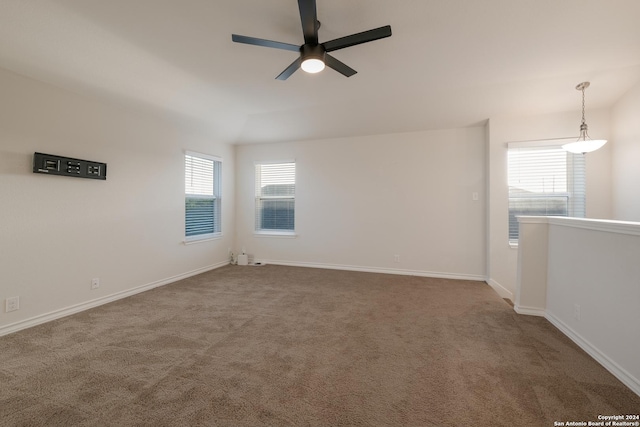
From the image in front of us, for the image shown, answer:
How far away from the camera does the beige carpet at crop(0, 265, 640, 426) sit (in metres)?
1.50

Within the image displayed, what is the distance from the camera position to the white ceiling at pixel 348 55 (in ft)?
6.95

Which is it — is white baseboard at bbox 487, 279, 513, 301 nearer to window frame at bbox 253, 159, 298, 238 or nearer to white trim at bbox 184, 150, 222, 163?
window frame at bbox 253, 159, 298, 238

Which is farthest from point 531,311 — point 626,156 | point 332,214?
point 332,214

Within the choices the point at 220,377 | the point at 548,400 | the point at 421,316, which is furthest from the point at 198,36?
the point at 548,400

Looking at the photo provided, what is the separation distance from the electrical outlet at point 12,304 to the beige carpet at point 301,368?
26 cm

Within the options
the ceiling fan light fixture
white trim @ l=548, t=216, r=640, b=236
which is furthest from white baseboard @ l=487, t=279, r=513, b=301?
the ceiling fan light fixture

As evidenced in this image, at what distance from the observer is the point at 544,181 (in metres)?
3.89

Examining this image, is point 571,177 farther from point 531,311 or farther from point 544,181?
point 531,311

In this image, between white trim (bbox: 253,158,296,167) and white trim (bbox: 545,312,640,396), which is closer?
white trim (bbox: 545,312,640,396)

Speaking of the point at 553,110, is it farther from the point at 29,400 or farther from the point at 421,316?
the point at 29,400

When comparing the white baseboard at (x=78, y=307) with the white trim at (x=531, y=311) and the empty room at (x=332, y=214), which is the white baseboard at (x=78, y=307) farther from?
the white trim at (x=531, y=311)

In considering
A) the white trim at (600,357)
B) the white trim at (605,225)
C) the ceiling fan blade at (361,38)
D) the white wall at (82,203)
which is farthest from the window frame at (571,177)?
the white wall at (82,203)

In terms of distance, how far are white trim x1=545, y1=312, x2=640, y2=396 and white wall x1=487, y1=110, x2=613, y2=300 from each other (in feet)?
4.45

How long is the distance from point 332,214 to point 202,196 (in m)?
2.37
